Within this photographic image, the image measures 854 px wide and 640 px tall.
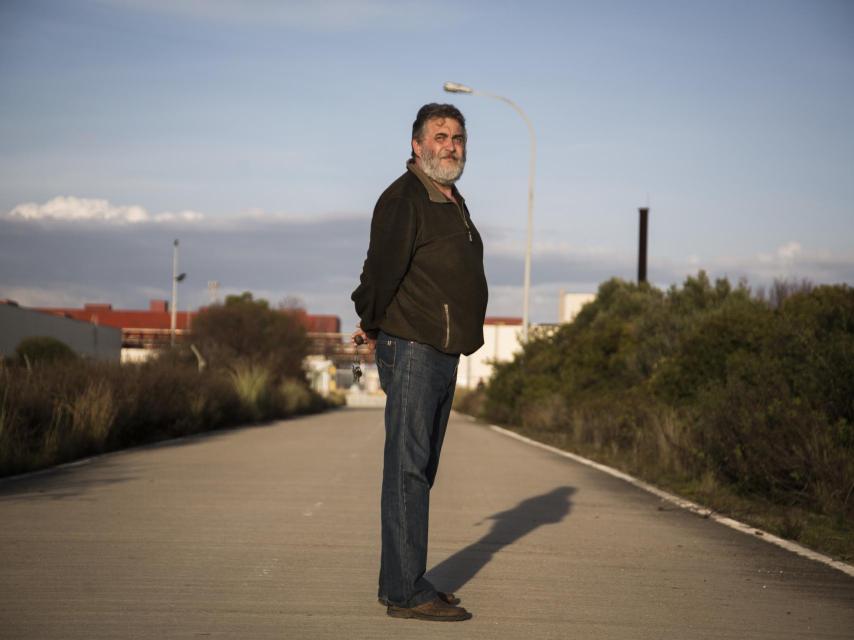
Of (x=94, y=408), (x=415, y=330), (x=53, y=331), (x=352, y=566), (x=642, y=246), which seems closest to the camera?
(x=415, y=330)

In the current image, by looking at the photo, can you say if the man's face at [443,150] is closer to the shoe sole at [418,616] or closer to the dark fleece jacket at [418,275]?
the dark fleece jacket at [418,275]

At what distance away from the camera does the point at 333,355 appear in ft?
358

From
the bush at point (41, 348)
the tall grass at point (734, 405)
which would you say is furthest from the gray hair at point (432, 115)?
the bush at point (41, 348)

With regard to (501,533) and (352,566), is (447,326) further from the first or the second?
(501,533)

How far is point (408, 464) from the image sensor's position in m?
5.70

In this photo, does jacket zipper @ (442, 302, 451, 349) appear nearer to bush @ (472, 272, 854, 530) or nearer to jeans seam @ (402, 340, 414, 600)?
jeans seam @ (402, 340, 414, 600)

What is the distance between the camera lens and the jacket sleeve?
18.6 ft

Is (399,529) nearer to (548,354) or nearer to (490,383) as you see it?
(548,354)

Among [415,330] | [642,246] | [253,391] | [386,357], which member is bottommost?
[253,391]

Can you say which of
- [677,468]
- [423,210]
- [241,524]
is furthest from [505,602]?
[677,468]

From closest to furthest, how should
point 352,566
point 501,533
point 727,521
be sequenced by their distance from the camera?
point 352,566, point 501,533, point 727,521

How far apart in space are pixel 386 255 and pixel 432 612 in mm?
1724

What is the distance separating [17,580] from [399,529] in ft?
7.28

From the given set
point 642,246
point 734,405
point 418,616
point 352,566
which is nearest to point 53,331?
point 642,246
